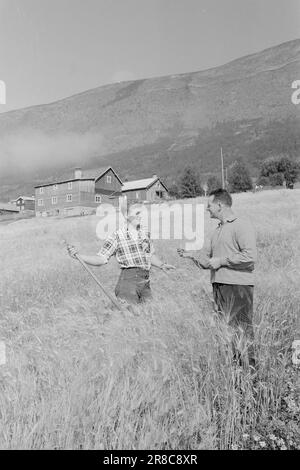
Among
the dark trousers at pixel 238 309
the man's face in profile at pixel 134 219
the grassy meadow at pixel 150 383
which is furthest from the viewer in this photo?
the man's face in profile at pixel 134 219

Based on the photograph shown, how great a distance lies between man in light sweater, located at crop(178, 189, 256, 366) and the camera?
11.9 feet

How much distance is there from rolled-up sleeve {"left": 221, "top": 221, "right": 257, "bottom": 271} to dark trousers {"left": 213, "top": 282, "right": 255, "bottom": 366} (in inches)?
7.7

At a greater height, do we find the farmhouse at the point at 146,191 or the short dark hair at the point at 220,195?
the farmhouse at the point at 146,191

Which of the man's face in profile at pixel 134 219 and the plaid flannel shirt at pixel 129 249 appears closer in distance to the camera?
the plaid flannel shirt at pixel 129 249

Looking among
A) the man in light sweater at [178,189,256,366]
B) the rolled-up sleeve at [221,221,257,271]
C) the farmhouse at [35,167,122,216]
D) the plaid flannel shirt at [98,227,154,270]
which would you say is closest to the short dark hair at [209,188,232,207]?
the man in light sweater at [178,189,256,366]

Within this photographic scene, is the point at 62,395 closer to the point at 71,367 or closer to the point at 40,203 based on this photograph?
the point at 71,367

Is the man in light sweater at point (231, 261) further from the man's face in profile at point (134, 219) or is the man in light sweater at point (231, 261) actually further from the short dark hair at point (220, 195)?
the man's face in profile at point (134, 219)

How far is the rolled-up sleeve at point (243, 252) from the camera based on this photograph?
362 centimetres

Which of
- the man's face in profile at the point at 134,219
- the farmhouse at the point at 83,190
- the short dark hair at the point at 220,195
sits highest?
the farmhouse at the point at 83,190

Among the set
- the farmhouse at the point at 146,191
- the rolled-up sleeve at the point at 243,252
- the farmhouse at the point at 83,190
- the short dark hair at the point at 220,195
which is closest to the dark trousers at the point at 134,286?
the rolled-up sleeve at the point at 243,252

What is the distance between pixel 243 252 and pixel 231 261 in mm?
139

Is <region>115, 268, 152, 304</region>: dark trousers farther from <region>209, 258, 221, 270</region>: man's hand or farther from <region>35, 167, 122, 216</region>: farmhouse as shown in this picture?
<region>35, 167, 122, 216</region>: farmhouse

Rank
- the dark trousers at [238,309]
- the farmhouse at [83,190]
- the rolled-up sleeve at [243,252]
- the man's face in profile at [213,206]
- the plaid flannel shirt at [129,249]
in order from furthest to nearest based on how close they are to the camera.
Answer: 1. the farmhouse at [83,190]
2. the plaid flannel shirt at [129,249]
3. the man's face in profile at [213,206]
4. the rolled-up sleeve at [243,252]
5. the dark trousers at [238,309]
